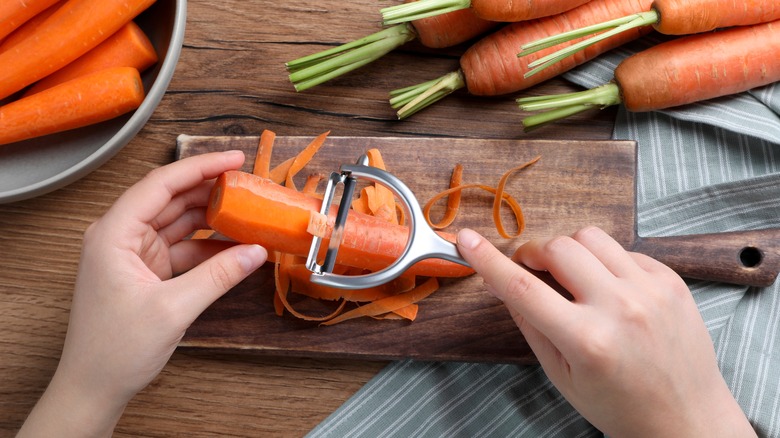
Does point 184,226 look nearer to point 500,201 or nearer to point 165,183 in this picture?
point 165,183

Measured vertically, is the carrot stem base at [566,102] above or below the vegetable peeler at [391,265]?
above

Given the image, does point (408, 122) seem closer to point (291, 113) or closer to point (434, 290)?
point (291, 113)

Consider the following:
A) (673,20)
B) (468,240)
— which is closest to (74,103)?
(468,240)

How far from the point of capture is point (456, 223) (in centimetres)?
135

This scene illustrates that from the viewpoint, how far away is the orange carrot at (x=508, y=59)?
1.38 m

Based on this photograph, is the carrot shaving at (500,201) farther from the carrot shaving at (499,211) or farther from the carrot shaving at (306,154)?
the carrot shaving at (306,154)

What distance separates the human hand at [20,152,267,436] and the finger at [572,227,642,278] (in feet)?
1.81

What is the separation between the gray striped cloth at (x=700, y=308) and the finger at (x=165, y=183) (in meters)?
0.51

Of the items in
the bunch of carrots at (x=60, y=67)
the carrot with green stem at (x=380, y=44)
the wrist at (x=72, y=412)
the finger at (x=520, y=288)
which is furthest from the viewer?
the carrot with green stem at (x=380, y=44)

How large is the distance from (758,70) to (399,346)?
2.92 ft

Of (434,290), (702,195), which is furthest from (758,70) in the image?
(434,290)

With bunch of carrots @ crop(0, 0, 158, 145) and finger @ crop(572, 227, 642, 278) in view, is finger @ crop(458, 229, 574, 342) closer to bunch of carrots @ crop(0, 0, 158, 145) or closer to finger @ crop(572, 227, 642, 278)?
finger @ crop(572, 227, 642, 278)

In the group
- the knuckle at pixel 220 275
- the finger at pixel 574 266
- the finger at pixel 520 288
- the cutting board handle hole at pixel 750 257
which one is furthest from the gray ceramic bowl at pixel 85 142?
the cutting board handle hole at pixel 750 257

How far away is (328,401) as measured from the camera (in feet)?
4.57
